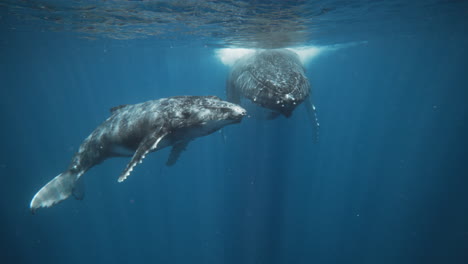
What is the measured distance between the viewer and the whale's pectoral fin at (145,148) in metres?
4.39

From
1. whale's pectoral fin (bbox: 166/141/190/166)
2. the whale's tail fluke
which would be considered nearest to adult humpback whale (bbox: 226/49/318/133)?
whale's pectoral fin (bbox: 166/141/190/166)

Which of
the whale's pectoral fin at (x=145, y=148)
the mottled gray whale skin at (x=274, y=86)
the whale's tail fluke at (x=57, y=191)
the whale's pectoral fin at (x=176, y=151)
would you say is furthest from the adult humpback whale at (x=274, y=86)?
the whale's tail fluke at (x=57, y=191)

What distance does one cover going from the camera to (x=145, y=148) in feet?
15.2

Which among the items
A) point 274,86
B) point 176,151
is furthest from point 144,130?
point 274,86

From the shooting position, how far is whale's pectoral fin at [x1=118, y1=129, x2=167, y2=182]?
439 centimetres

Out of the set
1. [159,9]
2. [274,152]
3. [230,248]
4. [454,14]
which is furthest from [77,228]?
[454,14]

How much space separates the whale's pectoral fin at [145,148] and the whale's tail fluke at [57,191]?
401 centimetres

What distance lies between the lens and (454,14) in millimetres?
17562

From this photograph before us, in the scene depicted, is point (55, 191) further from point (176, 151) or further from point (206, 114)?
point (206, 114)

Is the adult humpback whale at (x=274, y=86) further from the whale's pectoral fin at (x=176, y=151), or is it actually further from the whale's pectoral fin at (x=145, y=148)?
the whale's pectoral fin at (x=145, y=148)

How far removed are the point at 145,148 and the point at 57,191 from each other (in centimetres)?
450

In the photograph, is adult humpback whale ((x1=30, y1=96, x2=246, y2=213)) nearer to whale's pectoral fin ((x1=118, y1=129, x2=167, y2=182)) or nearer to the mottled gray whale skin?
whale's pectoral fin ((x1=118, y1=129, x2=167, y2=182))

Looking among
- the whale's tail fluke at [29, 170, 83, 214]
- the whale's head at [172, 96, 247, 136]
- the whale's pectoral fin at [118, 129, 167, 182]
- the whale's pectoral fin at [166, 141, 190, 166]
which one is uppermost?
the whale's head at [172, 96, 247, 136]

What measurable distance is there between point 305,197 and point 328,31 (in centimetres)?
2254
